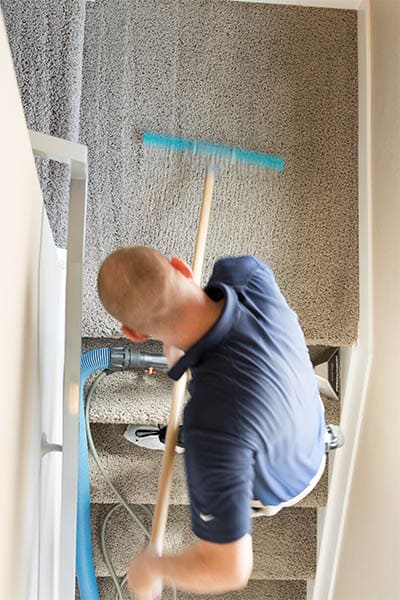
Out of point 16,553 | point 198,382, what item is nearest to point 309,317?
point 198,382

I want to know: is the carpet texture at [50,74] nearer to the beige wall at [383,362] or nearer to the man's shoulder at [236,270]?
the man's shoulder at [236,270]

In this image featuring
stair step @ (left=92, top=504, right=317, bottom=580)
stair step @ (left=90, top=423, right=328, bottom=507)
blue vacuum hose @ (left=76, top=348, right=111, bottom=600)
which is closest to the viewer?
blue vacuum hose @ (left=76, top=348, right=111, bottom=600)

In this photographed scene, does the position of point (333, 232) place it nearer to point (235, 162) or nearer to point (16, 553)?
point (235, 162)

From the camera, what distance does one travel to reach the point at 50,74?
1.75 metres

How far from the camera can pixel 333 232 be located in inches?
75.8

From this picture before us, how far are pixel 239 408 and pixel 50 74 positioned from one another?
3.30ft

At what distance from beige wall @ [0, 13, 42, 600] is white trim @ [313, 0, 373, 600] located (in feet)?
3.08

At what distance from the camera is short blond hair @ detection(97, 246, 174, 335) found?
3.58 ft

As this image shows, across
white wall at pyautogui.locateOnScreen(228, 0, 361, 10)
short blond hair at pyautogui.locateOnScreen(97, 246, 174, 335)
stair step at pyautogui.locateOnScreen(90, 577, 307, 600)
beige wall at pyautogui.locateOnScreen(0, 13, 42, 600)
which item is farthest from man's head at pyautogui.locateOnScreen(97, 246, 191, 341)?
stair step at pyautogui.locateOnScreen(90, 577, 307, 600)

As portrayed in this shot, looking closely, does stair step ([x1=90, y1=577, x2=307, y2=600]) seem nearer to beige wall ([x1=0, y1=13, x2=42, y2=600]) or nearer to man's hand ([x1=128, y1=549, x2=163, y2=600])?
man's hand ([x1=128, y1=549, x2=163, y2=600])

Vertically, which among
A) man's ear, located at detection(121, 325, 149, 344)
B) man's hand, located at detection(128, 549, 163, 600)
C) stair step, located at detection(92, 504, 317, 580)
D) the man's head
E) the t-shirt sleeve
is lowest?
stair step, located at detection(92, 504, 317, 580)

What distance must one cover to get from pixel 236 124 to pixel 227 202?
0.68 ft

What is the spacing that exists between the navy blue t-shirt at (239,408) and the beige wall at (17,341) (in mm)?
253

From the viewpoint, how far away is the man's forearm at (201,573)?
1.19 m
